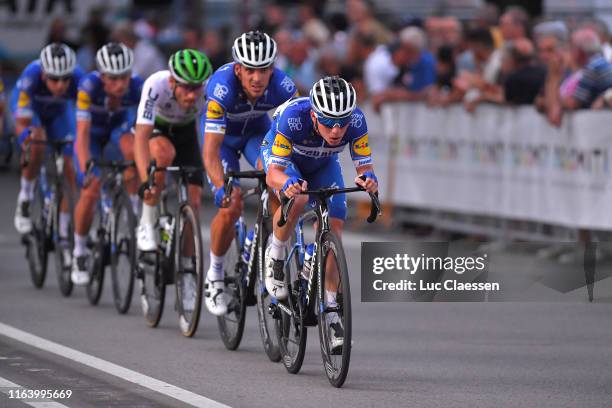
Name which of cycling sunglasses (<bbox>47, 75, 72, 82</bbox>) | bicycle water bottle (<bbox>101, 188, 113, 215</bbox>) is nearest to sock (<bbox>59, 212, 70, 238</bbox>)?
bicycle water bottle (<bbox>101, 188, 113, 215</bbox>)

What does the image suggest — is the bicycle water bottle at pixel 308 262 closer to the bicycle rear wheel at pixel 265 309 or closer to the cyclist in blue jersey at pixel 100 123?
the bicycle rear wheel at pixel 265 309

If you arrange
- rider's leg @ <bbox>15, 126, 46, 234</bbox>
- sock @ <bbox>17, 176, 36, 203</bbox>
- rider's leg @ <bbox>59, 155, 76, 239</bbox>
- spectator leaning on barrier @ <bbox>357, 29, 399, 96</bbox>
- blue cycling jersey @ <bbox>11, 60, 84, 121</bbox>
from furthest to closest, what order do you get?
spectator leaning on barrier @ <bbox>357, 29, 399, 96</bbox>
sock @ <bbox>17, 176, 36, 203</bbox>
rider's leg @ <bbox>15, 126, 46, 234</bbox>
blue cycling jersey @ <bbox>11, 60, 84, 121</bbox>
rider's leg @ <bbox>59, 155, 76, 239</bbox>

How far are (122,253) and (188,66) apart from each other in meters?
1.73

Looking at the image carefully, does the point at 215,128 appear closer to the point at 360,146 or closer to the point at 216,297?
the point at 216,297

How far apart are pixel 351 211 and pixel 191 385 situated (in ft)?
38.7

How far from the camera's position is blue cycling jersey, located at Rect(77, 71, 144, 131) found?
12703 mm

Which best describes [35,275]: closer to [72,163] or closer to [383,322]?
[72,163]

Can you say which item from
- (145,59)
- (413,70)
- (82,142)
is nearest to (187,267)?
(82,142)

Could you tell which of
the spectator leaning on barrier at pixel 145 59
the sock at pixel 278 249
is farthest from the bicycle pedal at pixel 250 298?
the spectator leaning on barrier at pixel 145 59

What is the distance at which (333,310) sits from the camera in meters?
8.84

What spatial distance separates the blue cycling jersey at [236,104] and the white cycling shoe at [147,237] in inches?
39.2

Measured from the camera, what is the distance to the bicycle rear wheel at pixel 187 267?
35.9 ft

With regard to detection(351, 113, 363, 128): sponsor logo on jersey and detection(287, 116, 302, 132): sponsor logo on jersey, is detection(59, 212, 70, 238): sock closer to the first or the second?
detection(287, 116, 302, 132): sponsor logo on jersey

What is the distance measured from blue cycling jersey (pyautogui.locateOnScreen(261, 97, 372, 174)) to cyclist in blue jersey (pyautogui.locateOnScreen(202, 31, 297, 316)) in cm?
95
